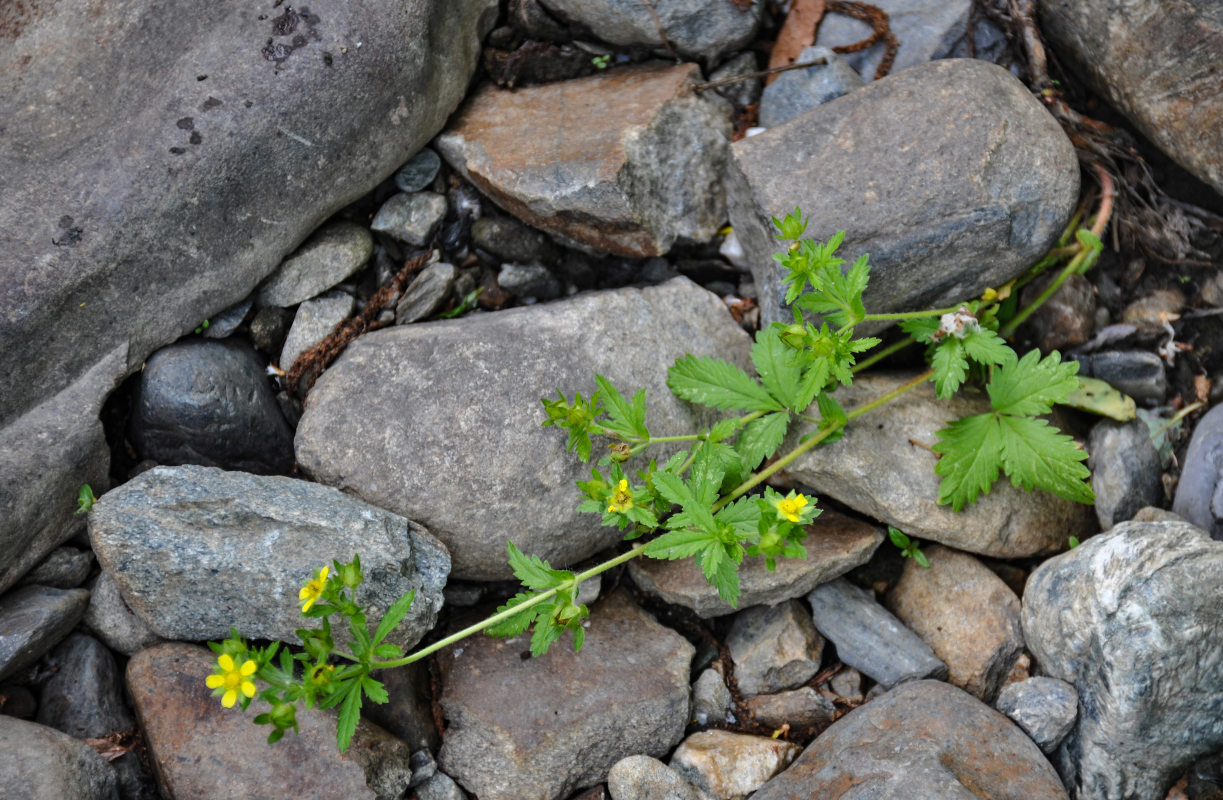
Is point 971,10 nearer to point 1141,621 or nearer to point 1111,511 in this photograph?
point 1111,511

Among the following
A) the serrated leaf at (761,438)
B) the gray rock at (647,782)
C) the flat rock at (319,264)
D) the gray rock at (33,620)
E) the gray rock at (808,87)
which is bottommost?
the gray rock at (647,782)

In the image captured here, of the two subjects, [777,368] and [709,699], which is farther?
[709,699]

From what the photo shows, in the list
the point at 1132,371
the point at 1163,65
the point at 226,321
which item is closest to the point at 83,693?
the point at 226,321

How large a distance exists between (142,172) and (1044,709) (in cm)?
425

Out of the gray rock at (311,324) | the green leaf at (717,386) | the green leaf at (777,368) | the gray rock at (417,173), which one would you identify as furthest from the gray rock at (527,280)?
the green leaf at (777,368)

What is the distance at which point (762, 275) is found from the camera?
4.20m

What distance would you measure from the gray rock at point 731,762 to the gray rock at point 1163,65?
3.18m

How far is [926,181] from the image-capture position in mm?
3889

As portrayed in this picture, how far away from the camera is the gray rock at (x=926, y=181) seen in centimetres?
387

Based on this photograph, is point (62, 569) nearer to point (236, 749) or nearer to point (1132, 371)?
point (236, 749)

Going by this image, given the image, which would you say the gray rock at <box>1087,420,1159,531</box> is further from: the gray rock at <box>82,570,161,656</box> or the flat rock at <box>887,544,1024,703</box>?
the gray rock at <box>82,570,161,656</box>

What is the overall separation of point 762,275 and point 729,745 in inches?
81.3

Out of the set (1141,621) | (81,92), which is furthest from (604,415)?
(81,92)

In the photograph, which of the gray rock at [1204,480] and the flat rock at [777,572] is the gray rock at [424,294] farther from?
the gray rock at [1204,480]
